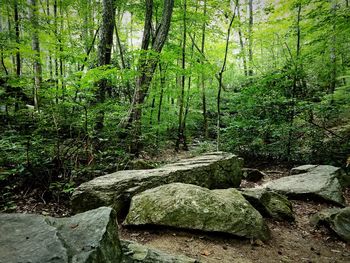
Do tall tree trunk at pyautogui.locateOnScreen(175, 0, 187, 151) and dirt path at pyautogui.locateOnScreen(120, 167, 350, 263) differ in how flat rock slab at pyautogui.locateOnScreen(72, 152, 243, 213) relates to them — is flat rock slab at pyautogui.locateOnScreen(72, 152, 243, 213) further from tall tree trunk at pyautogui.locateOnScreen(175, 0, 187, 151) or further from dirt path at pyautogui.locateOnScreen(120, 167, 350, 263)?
tall tree trunk at pyautogui.locateOnScreen(175, 0, 187, 151)

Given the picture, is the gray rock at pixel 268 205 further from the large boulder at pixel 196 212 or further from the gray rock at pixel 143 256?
the gray rock at pixel 143 256

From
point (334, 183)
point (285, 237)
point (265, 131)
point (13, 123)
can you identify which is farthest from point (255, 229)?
point (13, 123)

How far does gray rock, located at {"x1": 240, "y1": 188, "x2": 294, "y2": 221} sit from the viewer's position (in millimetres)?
4777

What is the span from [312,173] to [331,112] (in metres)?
2.70

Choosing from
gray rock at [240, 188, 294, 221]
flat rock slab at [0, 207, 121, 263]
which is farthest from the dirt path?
flat rock slab at [0, 207, 121, 263]

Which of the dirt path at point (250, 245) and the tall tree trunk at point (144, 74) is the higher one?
the tall tree trunk at point (144, 74)

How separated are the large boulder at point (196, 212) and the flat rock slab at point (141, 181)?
0.43m

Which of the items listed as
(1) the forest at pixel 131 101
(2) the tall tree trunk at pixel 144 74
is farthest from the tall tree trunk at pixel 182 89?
(2) the tall tree trunk at pixel 144 74

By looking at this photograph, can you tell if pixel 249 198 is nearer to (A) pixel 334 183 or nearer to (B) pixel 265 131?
(A) pixel 334 183

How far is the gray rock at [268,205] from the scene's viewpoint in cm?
478

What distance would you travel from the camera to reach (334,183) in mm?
5949

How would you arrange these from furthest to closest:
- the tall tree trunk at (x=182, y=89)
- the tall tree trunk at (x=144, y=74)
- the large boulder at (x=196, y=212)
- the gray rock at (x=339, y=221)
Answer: the tall tree trunk at (x=182, y=89)
the tall tree trunk at (x=144, y=74)
the gray rock at (x=339, y=221)
the large boulder at (x=196, y=212)

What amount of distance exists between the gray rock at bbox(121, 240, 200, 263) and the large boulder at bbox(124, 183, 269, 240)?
0.95 meters

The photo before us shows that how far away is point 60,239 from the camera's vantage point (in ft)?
6.70
